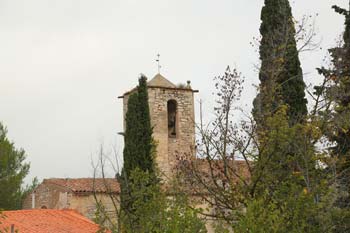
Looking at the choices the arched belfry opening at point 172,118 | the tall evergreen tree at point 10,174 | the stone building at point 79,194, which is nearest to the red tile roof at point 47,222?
the stone building at point 79,194

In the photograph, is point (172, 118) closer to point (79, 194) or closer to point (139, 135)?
point (139, 135)

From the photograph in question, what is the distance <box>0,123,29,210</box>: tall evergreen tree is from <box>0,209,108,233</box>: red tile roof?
848cm

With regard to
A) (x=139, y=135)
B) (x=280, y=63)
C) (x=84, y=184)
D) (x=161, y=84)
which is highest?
(x=161, y=84)

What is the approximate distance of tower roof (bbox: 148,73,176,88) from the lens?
24.1 metres

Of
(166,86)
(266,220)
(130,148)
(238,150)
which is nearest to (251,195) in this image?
(238,150)

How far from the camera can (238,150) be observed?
1265 centimetres

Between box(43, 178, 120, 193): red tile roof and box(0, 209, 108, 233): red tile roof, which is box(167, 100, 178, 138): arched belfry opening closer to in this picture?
box(43, 178, 120, 193): red tile roof

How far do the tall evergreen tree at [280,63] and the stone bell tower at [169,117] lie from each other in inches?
351

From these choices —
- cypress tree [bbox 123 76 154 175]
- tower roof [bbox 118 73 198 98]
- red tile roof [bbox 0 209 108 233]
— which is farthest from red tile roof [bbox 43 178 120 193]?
cypress tree [bbox 123 76 154 175]

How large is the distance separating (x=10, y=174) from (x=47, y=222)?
10.7m

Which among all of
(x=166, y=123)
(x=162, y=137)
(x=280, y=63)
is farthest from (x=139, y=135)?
(x=280, y=63)

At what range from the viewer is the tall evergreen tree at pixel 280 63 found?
1320cm

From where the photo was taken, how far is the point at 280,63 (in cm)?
1344

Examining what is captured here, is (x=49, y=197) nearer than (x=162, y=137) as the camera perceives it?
No
